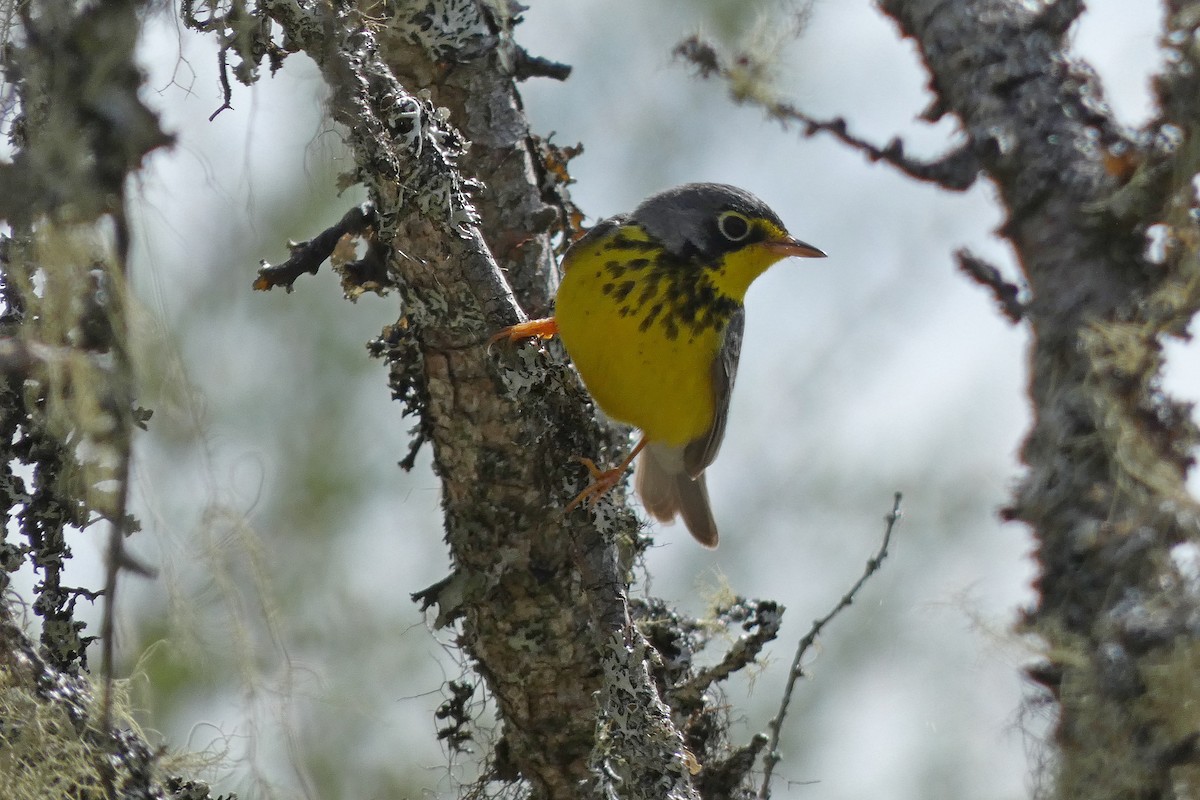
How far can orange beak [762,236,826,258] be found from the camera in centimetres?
504

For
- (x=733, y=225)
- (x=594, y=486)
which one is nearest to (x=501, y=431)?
(x=594, y=486)

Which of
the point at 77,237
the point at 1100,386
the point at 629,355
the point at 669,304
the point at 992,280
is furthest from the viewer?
the point at 669,304

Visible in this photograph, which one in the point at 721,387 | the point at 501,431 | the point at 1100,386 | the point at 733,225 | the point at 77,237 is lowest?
the point at 77,237

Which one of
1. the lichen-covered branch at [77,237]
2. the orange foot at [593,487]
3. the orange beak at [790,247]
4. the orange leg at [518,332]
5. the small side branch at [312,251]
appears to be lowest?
the lichen-covered branch at [77,237]

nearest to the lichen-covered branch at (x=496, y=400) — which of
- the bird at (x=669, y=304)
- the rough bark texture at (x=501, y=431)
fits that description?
the rough bark texture at (x=501, y=431)

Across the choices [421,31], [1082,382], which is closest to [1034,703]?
[1082,382]

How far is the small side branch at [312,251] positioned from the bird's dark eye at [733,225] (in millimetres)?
1960

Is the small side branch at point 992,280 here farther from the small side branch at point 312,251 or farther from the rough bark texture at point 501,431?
the small side branch at point 312,251

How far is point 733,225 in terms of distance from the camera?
16.6 ft

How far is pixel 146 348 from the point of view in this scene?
1632 mm

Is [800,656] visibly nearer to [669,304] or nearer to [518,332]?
[518,332]

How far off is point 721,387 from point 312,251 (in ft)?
6.94

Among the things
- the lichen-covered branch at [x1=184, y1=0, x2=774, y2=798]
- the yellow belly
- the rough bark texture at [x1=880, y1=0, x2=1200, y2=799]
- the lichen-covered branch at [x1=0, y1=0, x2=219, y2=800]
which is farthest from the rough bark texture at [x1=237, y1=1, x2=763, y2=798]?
the rough bark texture at [x1=880, y1=0, x2=1200, y2=799]

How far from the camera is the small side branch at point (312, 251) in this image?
3352 mm
